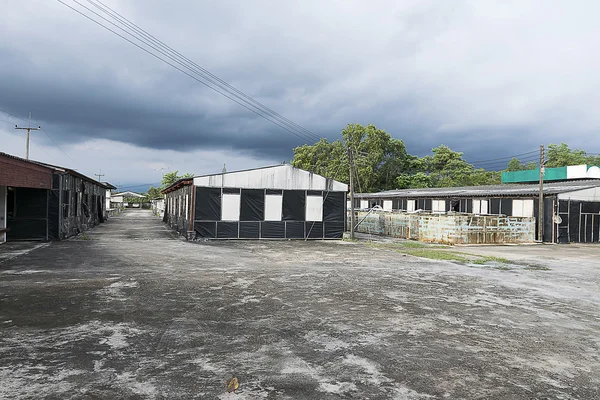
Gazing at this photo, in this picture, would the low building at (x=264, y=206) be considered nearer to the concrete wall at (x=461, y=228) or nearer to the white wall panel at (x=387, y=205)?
the concrete wall at (x=461, y=228)

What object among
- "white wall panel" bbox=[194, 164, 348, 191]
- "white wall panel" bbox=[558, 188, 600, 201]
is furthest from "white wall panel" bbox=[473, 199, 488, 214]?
"white wall panel" bbox=[194, 164, 348, 191]

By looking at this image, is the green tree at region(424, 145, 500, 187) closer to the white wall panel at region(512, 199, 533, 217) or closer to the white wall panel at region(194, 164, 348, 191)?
the white wall panel at region(512, 199, 533, 217)

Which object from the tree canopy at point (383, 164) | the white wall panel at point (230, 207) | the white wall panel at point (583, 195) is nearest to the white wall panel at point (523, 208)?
the white wall panel at point (583, 195)

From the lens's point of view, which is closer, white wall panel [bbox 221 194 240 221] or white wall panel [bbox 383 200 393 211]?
white wall panel [bbox 221 194 240 221]

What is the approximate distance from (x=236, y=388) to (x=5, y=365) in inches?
107

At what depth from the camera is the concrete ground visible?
4344 millimetres

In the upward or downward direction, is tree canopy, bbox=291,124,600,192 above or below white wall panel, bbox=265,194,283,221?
above

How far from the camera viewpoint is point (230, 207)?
69.7ft

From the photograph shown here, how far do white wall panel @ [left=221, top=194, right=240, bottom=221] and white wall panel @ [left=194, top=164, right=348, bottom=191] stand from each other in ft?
2.05

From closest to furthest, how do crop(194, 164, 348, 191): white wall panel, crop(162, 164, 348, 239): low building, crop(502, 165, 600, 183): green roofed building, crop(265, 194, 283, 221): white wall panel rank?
crop(162, 164, 348, 239): low building < crop(194, 164, 348, 191): white wall panel < crop(265, 194, 283, 221): white wall panel < crop(502, 165, 600, 183): green roofed building

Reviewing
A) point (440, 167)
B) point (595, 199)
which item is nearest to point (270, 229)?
point (595, 199)

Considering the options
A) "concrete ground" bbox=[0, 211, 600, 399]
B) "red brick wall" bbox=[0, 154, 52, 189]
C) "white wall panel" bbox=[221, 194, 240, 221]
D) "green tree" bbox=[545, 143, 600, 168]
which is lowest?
"concrete ground" bbox=[0, 211, 600, 399]

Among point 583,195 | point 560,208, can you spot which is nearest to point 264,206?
point 560,208

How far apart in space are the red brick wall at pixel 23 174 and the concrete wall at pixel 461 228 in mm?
19671
